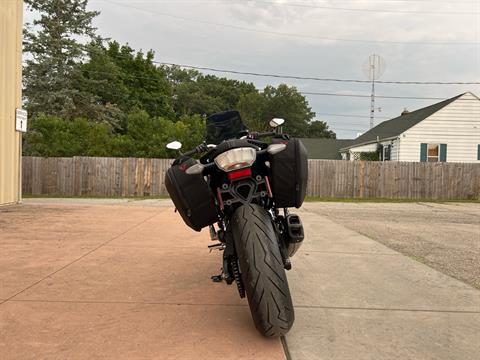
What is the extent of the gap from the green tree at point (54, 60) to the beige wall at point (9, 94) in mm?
18993

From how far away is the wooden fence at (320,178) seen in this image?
2047cm

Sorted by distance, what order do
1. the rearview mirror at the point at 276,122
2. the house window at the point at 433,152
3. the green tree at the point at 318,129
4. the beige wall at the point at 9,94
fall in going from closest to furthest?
the rearview mirror at the point at 276,122 < the beige wall at the point at 9,94 < the house window at the point at 433,152 < the green tree at the point at 318,129

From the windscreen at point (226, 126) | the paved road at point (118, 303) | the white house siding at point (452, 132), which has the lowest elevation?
the paved road at point (118, 303)

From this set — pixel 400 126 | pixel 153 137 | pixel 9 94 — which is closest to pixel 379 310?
pixel 9 94

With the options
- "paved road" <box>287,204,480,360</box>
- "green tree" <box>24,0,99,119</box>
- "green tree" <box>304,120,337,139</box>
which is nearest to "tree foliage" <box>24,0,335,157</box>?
"green tree" <box>24,0,99,119</box>

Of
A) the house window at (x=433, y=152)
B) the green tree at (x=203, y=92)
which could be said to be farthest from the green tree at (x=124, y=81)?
the house window at (x=433, y=152)

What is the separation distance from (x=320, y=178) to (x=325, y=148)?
52.5ft

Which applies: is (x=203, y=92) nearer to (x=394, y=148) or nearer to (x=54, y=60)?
(x=54, y=60)

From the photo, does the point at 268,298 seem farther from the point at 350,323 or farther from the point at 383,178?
the point at 383,178

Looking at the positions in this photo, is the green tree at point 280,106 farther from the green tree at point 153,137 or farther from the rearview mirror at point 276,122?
the rearview mirror at point 276,122

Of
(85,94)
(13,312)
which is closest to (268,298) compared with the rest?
(13,312)

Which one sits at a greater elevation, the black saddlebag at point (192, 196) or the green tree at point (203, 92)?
the green tree at point (203, 92)

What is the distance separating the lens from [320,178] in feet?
70.2

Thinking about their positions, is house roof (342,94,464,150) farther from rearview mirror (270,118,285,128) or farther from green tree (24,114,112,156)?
rearview mirror (270,118,285,128)
